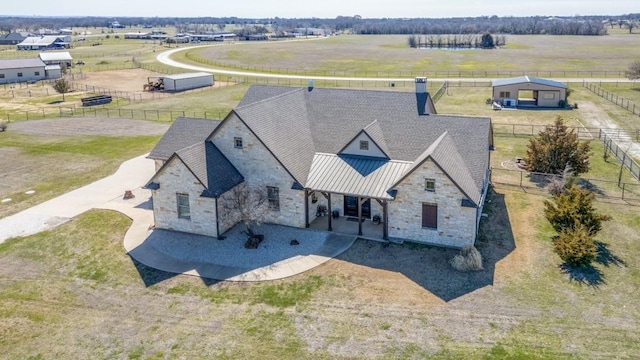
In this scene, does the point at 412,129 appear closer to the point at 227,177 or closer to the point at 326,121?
the point at 326,121

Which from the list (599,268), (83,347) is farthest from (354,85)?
(83,347)

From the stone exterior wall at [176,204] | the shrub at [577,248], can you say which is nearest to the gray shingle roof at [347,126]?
the stone exterior wall at [176,204]

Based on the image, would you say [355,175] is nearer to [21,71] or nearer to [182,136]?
[182,136]

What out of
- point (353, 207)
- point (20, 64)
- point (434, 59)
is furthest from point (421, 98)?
point (434, 59)

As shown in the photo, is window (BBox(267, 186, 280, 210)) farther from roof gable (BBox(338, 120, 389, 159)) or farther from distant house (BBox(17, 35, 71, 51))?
distant house (BBox(17, 35, 71, 51))

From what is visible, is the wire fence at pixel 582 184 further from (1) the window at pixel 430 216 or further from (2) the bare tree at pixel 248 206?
(2) the bare tree at pixel 248 206

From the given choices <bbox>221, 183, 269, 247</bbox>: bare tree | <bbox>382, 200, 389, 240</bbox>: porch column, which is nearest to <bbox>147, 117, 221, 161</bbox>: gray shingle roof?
<bbox>221, 183, 269, 247</bbox>: bare tree
